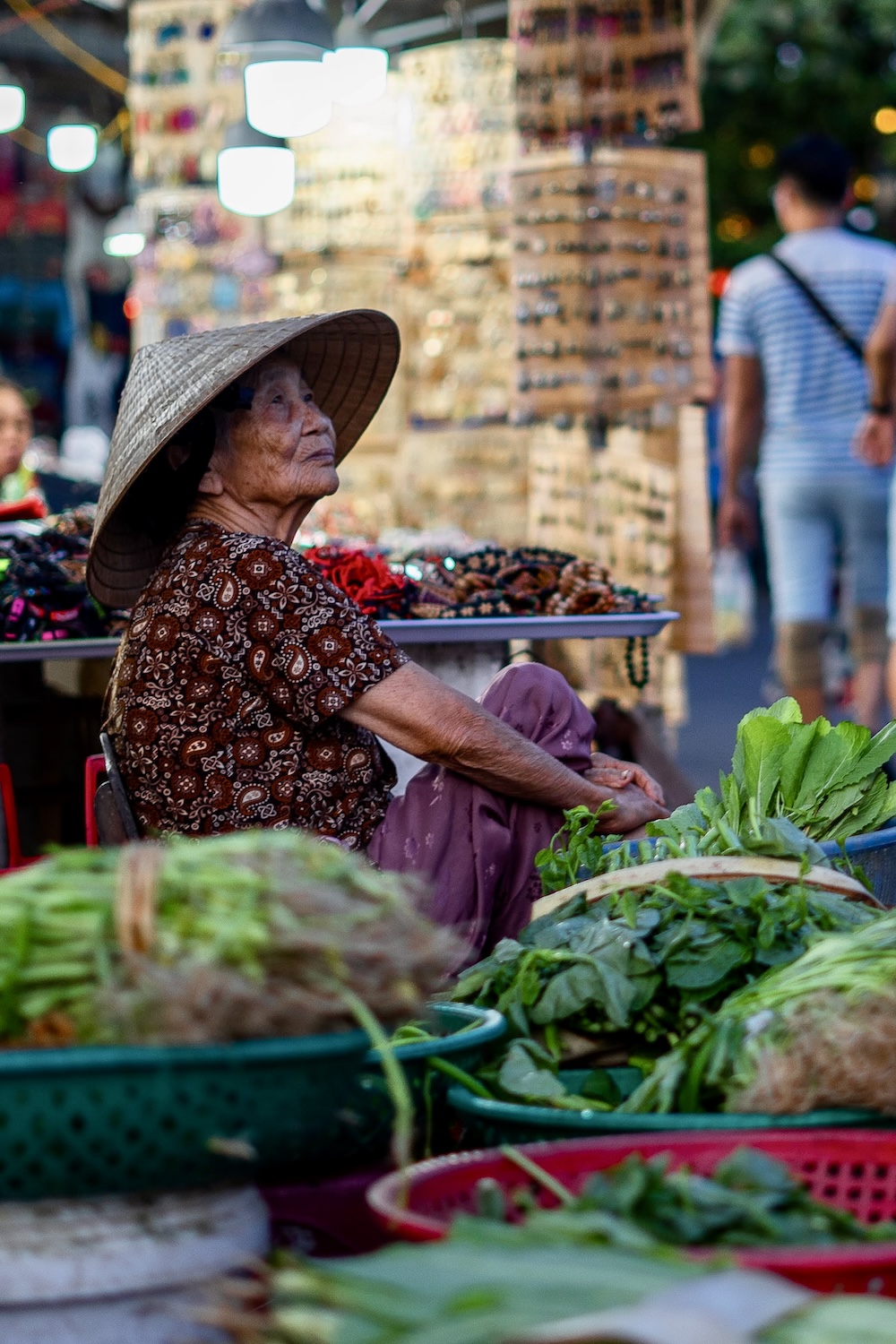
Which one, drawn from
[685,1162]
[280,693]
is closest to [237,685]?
[280,693]

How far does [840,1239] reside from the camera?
1.53 metres

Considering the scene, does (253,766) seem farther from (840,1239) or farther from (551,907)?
(840,1239)

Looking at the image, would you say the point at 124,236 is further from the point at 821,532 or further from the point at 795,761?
the point at 795,761

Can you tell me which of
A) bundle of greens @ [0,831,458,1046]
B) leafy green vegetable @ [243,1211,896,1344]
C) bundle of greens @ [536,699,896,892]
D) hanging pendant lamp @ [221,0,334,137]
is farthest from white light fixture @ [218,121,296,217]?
leafy green vegetable @ [243,1211,896,1344]

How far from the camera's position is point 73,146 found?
40.0 ft

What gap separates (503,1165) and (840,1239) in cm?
33

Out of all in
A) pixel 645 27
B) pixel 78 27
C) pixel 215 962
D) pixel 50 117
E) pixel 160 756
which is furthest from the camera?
pixel 50 117

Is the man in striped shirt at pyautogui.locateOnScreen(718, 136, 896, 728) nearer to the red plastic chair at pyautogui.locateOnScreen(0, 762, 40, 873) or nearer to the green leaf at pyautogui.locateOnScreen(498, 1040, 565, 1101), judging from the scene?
the red plastic chair at pyautogui.locateOnScreen(0, 762, 40, 873)

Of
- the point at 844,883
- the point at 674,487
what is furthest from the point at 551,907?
the point at 674,487

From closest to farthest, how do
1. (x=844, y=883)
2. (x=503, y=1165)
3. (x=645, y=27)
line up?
(x=503, y=1165), (x=844, y=883), (x=645, y=27)

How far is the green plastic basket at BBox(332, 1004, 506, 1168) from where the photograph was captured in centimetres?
174

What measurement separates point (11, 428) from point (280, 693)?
497 centimetres

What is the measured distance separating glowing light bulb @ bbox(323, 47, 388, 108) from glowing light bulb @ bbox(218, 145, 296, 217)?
1.27 ft

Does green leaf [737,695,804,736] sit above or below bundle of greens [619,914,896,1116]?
above
